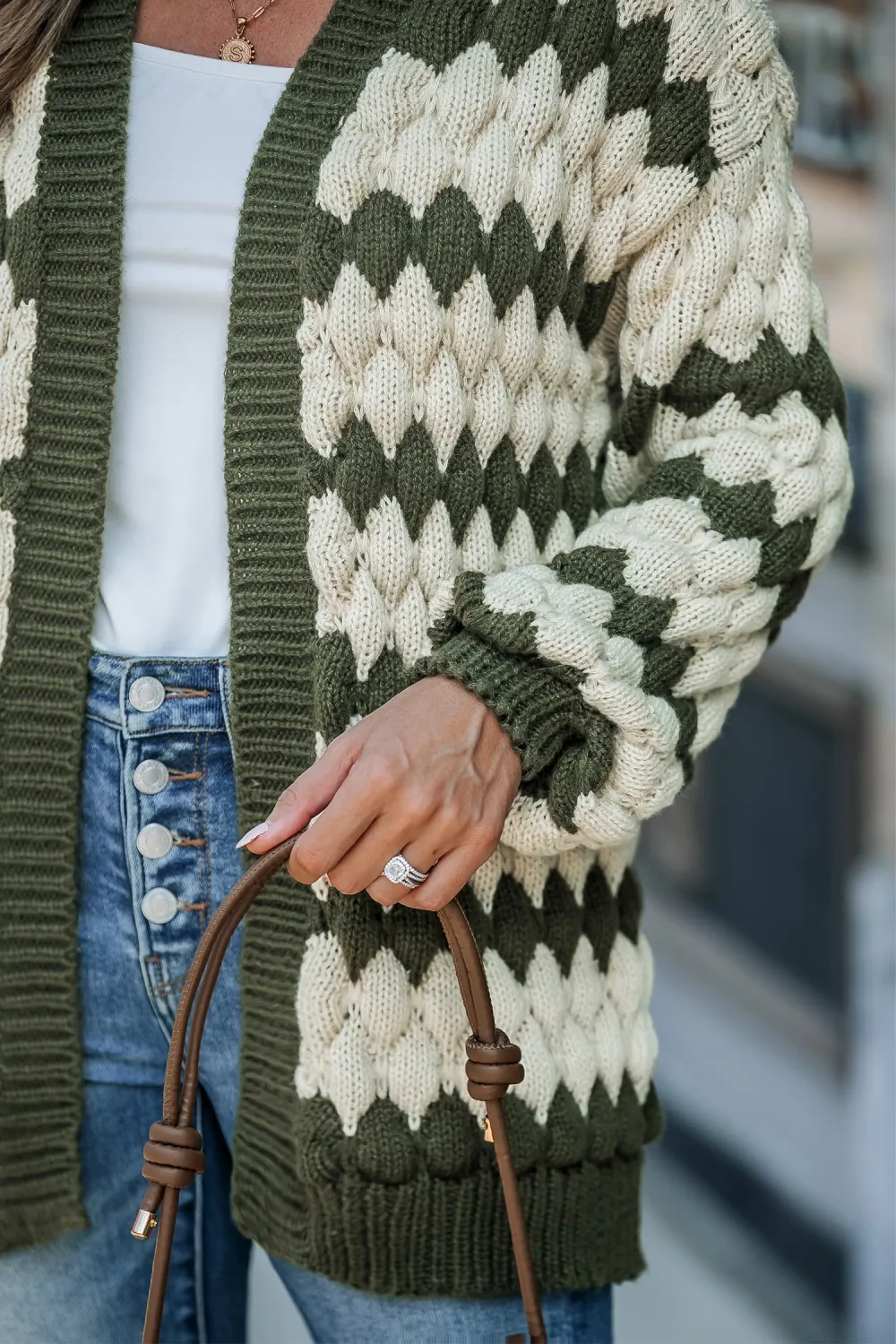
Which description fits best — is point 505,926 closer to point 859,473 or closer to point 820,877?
point 859,473

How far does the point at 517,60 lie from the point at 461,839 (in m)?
0.60

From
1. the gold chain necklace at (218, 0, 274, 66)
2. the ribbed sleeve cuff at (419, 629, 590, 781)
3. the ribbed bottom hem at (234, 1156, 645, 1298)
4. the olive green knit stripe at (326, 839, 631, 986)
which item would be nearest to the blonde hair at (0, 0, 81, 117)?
the gold chain necklace at (218, 0, 274, 66)

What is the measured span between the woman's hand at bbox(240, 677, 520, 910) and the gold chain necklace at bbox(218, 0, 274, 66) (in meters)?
0.56

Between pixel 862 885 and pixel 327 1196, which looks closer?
pixel 327 1196

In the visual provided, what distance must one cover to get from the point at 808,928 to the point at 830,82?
1.67 metres

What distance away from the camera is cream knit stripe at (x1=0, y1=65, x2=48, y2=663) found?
1.17 meters

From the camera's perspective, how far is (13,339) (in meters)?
1.17

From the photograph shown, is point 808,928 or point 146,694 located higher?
point 146,694

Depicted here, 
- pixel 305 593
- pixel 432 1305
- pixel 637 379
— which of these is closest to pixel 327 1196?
pixel 432 1305

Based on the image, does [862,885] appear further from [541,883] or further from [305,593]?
[305,593]

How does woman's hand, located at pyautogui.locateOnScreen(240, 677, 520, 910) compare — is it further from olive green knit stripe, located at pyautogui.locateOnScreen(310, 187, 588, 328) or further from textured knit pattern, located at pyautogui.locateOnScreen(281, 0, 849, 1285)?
olive green knit stripe, located at pyautogui.locateOnScreen(310, 187, 588, 328)

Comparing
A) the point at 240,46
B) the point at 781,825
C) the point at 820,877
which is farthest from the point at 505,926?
the point at 781,825

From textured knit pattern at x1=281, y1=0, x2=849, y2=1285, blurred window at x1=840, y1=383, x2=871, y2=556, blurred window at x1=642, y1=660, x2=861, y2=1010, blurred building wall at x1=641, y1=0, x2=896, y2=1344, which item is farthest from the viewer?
blurred window at x1=642, y1=660, x2=861, y2=1010

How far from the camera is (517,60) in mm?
1124
